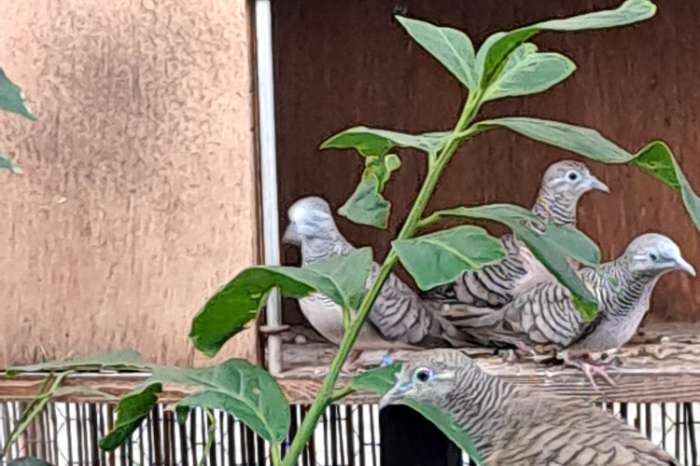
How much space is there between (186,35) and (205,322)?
50 cm

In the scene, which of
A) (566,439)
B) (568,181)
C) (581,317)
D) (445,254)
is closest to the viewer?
(445,254)

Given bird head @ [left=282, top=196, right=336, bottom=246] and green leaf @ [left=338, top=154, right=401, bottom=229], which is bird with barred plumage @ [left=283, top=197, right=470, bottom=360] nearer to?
bird head @ [left=282, top=196, right=336, bottom=246]

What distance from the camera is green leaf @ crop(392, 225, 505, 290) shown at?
58cm

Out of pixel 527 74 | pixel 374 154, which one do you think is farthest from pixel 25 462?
pixel 527 74

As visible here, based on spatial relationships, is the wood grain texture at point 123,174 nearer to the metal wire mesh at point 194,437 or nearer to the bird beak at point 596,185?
the metal wire mesh at point 194,437

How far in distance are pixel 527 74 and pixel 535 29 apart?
0.24 feet

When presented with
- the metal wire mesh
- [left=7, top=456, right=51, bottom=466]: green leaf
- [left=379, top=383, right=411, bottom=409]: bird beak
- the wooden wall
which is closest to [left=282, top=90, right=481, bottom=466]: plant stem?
[left=7, top=456, right=51, bottom=466]: green leaf

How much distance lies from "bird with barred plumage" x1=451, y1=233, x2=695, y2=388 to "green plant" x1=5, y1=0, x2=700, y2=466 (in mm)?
499

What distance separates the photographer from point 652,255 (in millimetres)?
1292

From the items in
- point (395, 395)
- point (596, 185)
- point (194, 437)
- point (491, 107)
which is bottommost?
point (194, 437)

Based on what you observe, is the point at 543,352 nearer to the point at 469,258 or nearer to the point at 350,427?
the point at 350,427

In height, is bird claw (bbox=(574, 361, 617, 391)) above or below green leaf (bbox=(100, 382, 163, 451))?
below

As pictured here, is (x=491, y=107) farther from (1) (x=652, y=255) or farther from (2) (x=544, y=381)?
(2) (x=544, y=381)

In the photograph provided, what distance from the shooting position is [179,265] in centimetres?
117
